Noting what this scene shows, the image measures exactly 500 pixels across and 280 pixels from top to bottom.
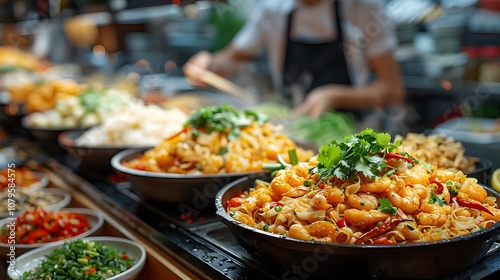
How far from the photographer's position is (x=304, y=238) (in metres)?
1.41

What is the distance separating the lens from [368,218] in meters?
1.41

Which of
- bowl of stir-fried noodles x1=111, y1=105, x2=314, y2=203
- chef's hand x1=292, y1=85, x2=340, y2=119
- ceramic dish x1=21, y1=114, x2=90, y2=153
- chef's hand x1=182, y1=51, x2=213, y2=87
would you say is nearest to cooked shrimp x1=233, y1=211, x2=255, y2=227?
bowl of stir-fried noodles x1=111, y1=105, x2=314, y2=203

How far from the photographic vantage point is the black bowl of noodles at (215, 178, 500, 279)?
4.27 ft

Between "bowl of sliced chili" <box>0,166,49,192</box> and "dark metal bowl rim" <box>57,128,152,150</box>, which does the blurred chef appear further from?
"bowl of sliced chili" <box>0,166,49,192</box>

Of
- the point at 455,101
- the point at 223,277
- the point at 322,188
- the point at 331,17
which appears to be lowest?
the point at 455,101

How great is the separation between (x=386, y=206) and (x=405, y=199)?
2.3 inches

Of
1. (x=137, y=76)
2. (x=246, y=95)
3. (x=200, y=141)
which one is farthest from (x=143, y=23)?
(x=200, y=141)

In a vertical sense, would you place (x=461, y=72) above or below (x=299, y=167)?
below

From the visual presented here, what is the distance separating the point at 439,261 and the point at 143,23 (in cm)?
638

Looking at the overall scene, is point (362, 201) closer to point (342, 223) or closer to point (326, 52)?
point (342, 223)

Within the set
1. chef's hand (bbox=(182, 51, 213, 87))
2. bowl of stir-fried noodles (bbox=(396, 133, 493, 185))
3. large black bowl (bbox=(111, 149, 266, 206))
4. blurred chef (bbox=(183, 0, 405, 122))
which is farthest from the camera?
chef's hand (bbox=(182, 51, 213, 87))

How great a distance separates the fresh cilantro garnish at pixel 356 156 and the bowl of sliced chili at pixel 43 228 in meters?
1.22

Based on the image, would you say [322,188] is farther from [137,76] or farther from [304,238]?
[137,76]

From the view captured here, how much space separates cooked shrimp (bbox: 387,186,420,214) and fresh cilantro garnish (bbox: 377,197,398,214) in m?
0.01
